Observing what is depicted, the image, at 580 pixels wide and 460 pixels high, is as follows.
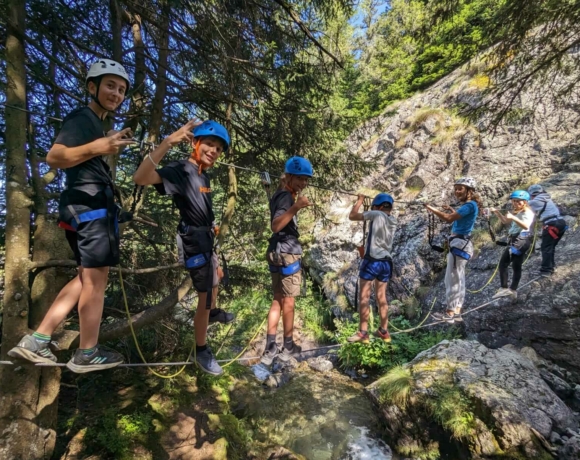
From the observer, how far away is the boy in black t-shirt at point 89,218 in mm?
2283

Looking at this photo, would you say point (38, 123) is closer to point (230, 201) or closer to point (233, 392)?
point (230, 201)

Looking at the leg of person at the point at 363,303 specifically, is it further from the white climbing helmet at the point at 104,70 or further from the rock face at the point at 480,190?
the white climbing helmet at the point at 104,70

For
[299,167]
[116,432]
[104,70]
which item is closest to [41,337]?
[104,70]

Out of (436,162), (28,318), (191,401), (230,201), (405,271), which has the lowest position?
(191,401)

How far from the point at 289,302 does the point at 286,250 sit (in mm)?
665

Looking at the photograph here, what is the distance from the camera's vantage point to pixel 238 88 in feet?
15.8

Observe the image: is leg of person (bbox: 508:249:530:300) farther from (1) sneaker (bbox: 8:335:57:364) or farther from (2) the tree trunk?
(2) the tree trunk

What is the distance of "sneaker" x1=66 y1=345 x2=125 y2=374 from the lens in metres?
2.47

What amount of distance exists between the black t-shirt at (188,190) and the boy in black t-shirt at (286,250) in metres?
0.97

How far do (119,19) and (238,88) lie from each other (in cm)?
164

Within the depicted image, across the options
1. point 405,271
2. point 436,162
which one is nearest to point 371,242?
point 405,271

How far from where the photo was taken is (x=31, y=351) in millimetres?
2447

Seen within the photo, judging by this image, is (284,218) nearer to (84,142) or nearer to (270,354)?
(270,354)

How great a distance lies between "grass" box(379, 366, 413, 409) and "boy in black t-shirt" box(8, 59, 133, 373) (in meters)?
5.09
